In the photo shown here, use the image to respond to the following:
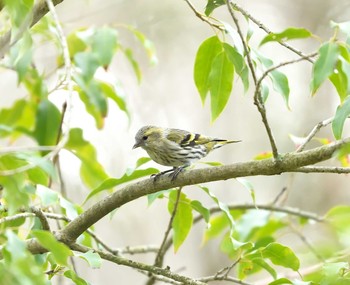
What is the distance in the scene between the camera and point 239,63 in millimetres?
2377

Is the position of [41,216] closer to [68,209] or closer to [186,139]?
[68,209]

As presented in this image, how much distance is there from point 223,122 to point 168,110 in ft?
2.58

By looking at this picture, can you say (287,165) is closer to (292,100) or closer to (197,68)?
(197,68)

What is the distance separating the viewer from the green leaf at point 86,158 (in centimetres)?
328

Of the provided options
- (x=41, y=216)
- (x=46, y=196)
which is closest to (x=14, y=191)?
(x=46, y=196)

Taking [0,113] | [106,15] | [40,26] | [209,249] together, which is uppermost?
[40,26]

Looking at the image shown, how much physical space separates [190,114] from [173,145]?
553 centimetres

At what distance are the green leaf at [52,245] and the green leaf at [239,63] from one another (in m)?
0.89

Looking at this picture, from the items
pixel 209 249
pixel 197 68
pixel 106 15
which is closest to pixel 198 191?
pixel 209 249

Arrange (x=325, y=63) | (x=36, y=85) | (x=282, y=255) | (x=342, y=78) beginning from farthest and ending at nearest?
(x=36, y=85) < (x=282, y=255) < (x=342, y=78) < (x=325, y=63)

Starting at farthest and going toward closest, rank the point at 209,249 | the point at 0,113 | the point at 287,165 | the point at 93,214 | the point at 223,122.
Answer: the point at 223,122 < the point at 209,249 < the point at 0,113 < the point at 93,214 < the point at 287,165

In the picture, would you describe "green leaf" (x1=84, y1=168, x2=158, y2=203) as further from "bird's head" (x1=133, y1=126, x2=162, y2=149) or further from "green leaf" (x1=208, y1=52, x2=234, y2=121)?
"bird's head" (x1=133, y1=126, x2=162, y2=149)

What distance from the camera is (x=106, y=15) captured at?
9.34 meters

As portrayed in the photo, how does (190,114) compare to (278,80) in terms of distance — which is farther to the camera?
(190,114)
